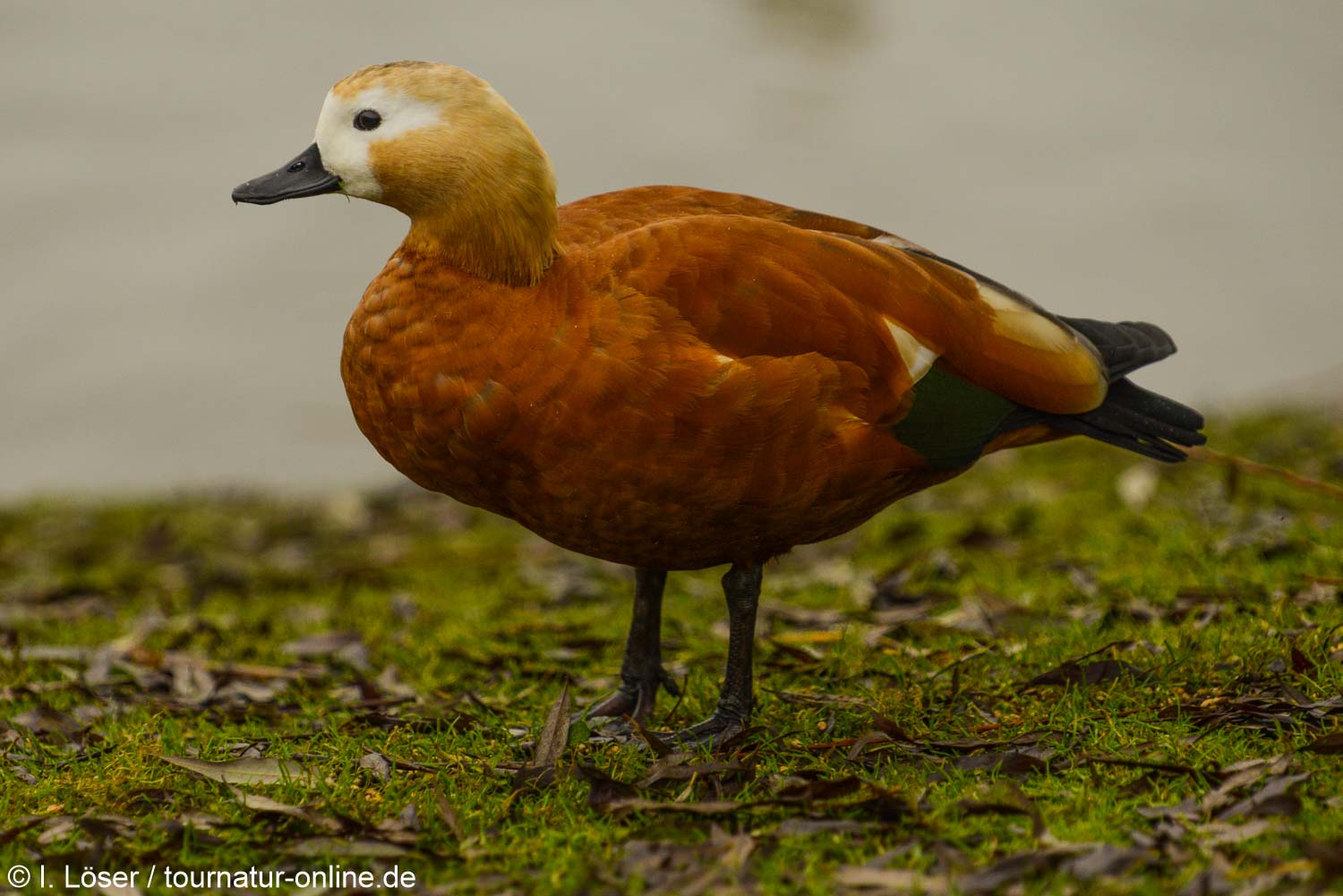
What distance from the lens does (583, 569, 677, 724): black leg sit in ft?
14.8

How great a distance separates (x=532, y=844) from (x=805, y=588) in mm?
3068

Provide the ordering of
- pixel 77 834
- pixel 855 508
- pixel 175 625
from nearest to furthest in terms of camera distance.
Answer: pixel 77 834 < pixel 855 508 < pixel 175 625

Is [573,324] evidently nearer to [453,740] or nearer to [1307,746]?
[453,740]

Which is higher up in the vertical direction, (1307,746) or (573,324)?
(573,324)

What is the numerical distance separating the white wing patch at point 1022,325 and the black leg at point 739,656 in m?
1.06

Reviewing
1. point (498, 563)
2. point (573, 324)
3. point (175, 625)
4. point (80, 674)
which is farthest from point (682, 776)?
point (498, 563)

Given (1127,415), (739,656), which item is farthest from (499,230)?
(1127,415)

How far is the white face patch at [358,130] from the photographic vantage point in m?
3.71

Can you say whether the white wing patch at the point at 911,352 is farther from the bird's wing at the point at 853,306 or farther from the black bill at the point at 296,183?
the black bill at the point at 296,183

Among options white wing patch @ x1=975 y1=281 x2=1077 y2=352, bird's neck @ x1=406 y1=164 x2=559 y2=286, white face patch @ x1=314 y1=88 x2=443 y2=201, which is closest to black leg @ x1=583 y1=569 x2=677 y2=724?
bird's neck @ x1=406 y1=164 x2=559 y2=286

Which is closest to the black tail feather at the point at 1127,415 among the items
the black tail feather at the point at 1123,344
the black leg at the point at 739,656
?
the black tail feather at the point at 1123,344

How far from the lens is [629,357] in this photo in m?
3.55

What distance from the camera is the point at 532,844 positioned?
3156 mm

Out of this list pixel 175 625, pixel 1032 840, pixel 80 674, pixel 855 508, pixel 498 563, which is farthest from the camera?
pixel 498 563
